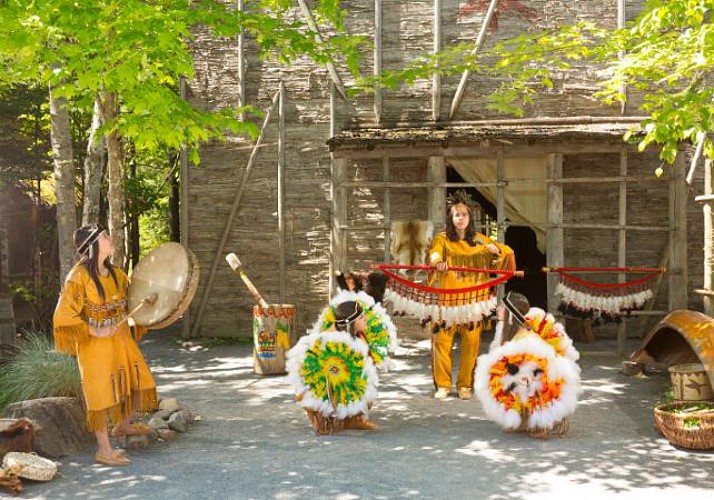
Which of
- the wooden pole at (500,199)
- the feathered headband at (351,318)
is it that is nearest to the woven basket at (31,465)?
the feathered headband at (351,318)

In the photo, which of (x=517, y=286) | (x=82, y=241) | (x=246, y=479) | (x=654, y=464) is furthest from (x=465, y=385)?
(x=517, y=286)

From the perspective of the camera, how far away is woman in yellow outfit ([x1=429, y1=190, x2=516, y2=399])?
23.2 ft

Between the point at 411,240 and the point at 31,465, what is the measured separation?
621cm

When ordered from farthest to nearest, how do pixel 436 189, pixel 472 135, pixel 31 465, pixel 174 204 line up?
pixel 174 204 → pixel 436 189 → pixel 472 135 → pixel 31 465

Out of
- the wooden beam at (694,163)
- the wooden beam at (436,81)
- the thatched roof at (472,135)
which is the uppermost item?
the wooden beam at (436,81)

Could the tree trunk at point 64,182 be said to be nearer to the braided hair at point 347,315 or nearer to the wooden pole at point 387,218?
the braided hair at point 347,315

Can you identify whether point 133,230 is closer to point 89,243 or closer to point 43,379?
point 43,379

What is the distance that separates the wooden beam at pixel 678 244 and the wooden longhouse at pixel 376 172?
73 cm

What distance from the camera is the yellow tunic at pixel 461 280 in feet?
23.2

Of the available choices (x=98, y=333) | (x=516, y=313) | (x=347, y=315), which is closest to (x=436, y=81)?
(x=516, y=313)

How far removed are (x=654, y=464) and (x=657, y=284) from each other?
5943 millimetres

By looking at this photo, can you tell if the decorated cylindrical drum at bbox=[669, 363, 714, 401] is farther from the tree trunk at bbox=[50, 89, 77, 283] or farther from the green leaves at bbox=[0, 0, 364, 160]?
the tree trunk at bbox=[50, 89, 77, 283]

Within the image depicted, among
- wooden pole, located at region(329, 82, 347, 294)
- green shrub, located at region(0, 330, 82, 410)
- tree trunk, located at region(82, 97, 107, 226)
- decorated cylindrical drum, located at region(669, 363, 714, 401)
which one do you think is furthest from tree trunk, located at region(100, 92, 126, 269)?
decorated cylindrical drum, located at region(669, 363, 714, 401)

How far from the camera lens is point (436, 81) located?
10938 mm
